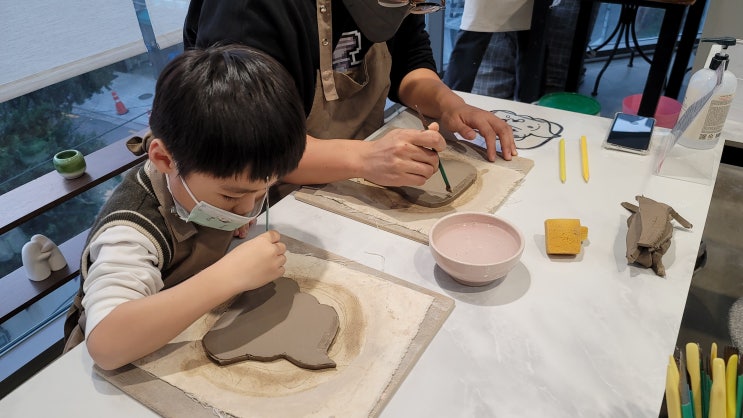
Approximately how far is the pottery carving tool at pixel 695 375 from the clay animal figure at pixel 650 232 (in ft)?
0.59

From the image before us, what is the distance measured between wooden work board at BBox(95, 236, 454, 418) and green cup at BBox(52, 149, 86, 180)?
4.20ft

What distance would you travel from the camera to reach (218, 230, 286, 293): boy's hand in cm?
83

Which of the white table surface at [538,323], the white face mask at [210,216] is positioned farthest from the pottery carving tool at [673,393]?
the white face mask at [210,216]

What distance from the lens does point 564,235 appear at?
→ 3.20ft

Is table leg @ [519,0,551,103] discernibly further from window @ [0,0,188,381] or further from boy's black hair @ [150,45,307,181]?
boy's black hair @ [150,45,307,181]

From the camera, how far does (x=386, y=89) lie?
1.46 metres

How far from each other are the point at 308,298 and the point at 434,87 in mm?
851

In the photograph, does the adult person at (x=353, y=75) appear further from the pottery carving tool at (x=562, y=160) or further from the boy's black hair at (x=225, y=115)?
the boy's black hair at (x=225, y=115)

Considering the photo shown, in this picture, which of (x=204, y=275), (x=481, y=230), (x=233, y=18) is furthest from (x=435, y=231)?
(x=233, y=18)

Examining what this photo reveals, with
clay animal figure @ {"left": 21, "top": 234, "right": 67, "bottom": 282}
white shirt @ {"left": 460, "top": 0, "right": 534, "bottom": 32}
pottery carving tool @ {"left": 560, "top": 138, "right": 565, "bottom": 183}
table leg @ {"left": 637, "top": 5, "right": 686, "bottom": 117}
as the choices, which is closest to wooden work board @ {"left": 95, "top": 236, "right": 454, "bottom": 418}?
pottery carving tool @ {"left": 560, "top": 138, "right": 565, "bottom": 183}

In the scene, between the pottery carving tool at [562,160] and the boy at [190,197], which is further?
the pottery carving tool at [562,160]

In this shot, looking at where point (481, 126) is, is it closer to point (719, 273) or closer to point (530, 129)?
point (530, 129)

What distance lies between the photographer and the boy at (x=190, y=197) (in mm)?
763

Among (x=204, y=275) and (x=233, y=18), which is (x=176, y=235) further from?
(x=233, y=18)
